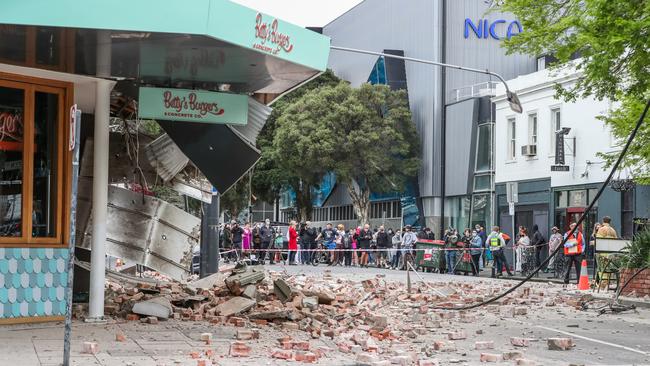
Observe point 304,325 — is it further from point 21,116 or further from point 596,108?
point 596,108

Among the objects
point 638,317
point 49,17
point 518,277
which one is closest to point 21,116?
point 49,17

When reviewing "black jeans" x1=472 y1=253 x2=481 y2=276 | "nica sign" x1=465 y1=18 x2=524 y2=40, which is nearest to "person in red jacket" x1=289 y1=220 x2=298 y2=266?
"black jeans" x1=472 y1=253 x2=481 y2=276

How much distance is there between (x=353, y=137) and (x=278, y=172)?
6.80 metres

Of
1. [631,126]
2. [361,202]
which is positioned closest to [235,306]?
[631,126]

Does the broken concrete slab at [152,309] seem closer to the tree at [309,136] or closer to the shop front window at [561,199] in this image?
the shop front window at [561,199]

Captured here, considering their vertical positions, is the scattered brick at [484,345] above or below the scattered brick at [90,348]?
below

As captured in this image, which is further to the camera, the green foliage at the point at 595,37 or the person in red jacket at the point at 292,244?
the person in red jacket at the point at 292,244

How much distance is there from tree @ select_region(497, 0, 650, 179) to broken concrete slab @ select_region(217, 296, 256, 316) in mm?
6817

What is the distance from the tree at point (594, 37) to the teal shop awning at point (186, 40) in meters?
5.07

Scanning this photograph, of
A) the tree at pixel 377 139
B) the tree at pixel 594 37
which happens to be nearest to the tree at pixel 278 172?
the tree at pixel 377 139

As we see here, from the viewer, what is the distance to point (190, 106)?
14.4 m

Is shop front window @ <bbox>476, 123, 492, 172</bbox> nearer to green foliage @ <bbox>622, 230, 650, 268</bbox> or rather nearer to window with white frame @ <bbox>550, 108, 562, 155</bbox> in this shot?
window with white frame @ <bbox>550, 108, 562, 155</bbox>

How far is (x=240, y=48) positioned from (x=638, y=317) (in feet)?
32.4

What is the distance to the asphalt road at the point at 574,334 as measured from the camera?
1214cm
